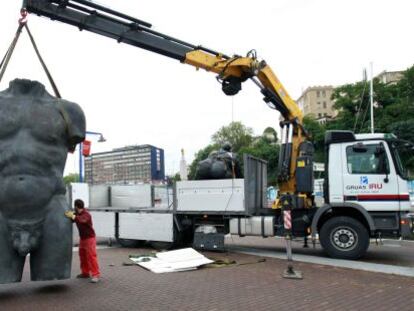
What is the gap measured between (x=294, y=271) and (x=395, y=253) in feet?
13.6

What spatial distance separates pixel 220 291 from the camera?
722 centimetres

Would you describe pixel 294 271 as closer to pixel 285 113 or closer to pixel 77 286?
pixel 77 286

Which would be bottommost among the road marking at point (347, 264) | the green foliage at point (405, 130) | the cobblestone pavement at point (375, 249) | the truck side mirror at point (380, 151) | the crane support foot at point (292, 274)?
the cobblestone pavement at point (375, 249)

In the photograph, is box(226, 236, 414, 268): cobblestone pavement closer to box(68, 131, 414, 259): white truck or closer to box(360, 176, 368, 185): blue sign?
box(68, 131, 414, 259): white truck

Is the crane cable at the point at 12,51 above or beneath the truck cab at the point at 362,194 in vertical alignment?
above

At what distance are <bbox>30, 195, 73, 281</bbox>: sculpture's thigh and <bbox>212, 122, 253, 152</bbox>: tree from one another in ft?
212

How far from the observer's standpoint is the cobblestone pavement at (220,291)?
629 cm

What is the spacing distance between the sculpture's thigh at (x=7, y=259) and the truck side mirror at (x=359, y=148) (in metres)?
7.26

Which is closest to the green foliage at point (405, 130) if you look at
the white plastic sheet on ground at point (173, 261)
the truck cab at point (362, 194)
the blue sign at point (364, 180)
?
the truck cab at point (362, 194)

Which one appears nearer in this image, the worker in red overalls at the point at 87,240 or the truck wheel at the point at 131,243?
the worker in red overalls at the point at 87,240

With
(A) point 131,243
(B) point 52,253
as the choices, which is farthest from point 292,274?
(A) point 131,243

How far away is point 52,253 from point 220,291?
2.57 meters

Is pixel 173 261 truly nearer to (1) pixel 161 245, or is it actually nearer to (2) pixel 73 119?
(1) pixel 161 245

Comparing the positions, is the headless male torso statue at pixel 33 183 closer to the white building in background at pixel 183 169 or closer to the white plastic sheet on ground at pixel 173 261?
the white plastic sheet on ground at pixel 173 261
